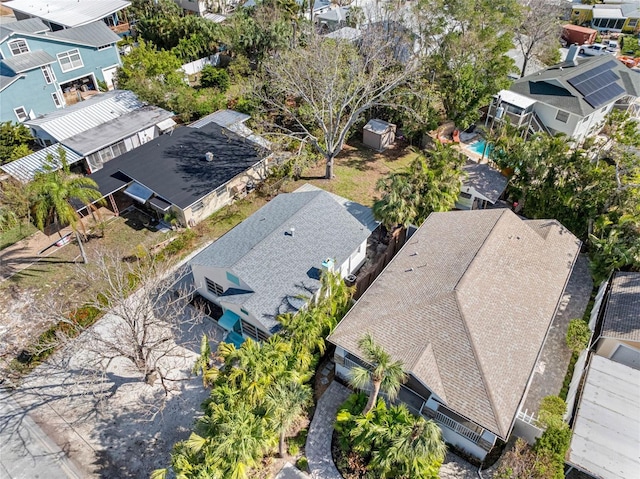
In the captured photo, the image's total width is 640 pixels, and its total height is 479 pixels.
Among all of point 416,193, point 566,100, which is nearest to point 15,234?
point 416,193

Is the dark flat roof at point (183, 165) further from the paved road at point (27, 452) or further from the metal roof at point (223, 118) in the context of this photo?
the paved road at point (27, 452)

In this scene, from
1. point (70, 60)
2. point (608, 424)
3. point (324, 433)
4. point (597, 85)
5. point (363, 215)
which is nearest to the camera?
point (608, 424)

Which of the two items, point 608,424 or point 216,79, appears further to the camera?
point 216,79

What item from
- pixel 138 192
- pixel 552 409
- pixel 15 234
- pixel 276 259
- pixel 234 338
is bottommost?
pixel 234 338

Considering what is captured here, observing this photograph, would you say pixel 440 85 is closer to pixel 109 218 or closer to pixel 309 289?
pixel 309 289

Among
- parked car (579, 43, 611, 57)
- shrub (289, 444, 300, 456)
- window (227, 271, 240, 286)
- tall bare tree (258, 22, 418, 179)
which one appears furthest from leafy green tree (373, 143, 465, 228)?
parked car (579, 43, 611, 57)

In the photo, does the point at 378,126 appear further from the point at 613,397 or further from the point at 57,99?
the point at 57,99
